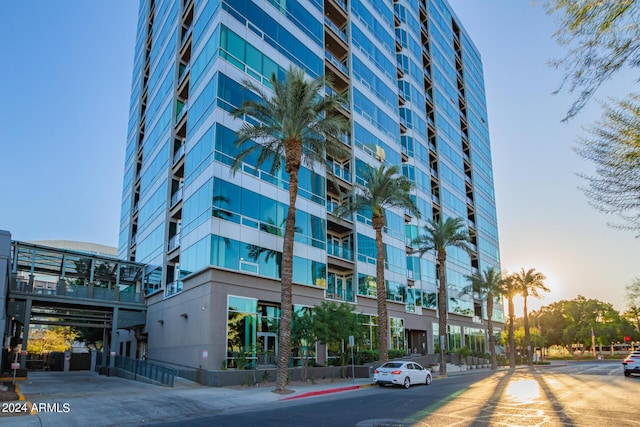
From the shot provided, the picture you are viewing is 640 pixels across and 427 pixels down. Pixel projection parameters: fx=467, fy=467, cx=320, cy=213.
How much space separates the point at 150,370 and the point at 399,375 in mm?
12767

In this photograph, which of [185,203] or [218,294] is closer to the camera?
[218,294]

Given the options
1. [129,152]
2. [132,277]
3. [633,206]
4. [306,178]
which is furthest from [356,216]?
[633,206]

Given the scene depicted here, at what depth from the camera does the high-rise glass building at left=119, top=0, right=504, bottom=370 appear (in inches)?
1045

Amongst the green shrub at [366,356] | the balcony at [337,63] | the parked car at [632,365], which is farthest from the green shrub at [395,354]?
the balcony at [337,63]

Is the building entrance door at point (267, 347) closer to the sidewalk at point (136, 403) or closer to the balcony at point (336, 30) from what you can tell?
the sidewalk at point (136, 403)

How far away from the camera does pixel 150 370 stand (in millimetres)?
24203

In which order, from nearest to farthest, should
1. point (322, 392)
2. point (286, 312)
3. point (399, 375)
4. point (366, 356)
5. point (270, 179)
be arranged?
point (322, 392) < point (286, 312) < point (399, 375) < point (270, 179) < point (366, 356)

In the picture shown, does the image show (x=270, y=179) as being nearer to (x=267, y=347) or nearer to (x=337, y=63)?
(x=267, y=347)

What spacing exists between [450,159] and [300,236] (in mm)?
33899

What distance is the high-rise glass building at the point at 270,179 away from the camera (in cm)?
2655

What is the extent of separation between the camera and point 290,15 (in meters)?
33.6

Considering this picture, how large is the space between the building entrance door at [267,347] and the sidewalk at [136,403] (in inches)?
140

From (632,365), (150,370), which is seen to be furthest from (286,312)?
(632,365)

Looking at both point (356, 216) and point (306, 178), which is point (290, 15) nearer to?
point (306, 178)
